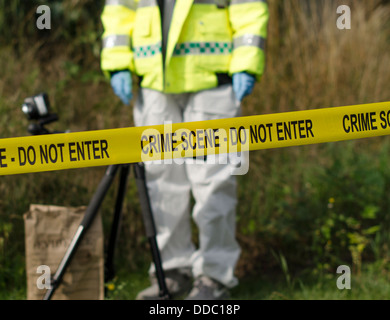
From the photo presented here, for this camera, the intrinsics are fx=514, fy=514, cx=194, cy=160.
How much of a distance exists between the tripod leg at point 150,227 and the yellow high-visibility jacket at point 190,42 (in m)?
0.45

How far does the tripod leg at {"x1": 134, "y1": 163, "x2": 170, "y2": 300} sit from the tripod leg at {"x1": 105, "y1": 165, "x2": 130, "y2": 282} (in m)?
0.10

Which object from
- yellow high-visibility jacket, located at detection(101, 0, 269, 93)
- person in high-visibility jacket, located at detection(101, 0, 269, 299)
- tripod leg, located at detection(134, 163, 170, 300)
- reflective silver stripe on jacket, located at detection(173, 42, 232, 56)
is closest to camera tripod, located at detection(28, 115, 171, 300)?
tripod leg, located at detection(134, 163, 170, 300)

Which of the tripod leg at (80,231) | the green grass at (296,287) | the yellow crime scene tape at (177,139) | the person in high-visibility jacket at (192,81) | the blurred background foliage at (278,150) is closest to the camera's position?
the yellow crime scene tape at (177,139)

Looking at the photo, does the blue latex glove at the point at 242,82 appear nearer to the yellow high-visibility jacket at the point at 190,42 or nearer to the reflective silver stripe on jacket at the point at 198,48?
the yellow high-visibility jacket at the point at 190,42

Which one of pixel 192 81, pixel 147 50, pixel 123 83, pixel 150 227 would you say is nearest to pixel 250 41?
pixel 192 81

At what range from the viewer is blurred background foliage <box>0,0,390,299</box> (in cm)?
328

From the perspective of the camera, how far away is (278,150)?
3932mm

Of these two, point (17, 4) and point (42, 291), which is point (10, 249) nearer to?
point (42, 291)

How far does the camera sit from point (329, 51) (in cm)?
446

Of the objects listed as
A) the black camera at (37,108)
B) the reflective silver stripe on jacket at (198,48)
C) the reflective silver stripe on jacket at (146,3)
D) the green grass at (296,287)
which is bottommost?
the green grass at (296,287)

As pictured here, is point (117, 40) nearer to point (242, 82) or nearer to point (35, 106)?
point (35, 106)

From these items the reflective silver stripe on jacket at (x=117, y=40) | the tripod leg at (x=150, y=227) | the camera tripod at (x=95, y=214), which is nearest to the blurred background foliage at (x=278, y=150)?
the camera tripod at (x=95, y=214)

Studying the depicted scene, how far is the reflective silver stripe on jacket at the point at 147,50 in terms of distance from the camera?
257cm

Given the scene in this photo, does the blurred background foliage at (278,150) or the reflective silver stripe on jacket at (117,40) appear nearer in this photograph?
the reflective silver stripe on jacket at (117,40)
